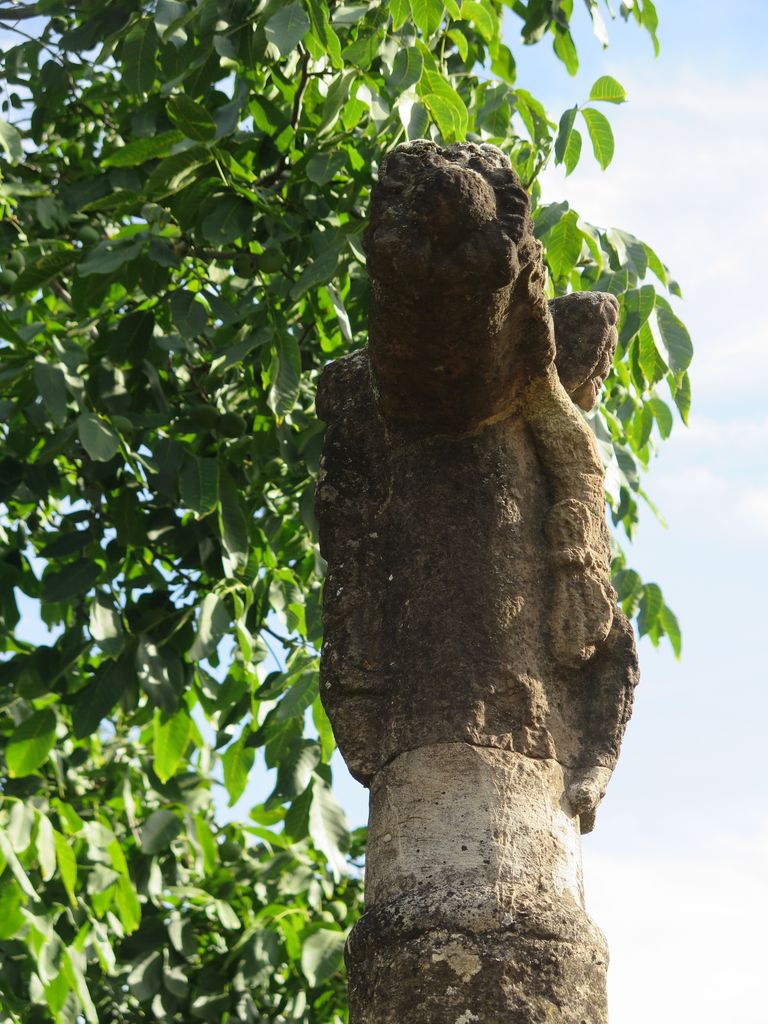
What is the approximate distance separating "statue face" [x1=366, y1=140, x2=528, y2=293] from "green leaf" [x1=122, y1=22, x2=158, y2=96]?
7.15 feet

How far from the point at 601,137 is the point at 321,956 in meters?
2.76

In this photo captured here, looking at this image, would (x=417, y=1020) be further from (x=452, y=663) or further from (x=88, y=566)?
(x=88, y=566)

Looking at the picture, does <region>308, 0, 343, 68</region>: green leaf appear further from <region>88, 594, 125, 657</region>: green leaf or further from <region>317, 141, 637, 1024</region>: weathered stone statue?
<region>88, 594, 125, 657</region>: green leaf

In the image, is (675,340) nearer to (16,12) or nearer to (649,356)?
(649,356)

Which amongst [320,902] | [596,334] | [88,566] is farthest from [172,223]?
[320,902]

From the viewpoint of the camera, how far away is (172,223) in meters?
4.74

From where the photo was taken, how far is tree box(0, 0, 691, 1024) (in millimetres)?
4277

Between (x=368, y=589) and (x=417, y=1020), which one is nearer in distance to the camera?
(x=417, y=1020)

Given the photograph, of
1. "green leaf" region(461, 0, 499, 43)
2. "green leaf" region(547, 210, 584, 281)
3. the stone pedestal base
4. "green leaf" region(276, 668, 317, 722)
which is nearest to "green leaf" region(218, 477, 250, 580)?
"green leaf" region(276, 668, 317, 722)

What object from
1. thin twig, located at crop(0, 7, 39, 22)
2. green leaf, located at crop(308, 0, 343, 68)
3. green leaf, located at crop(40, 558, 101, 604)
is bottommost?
green leaf, located at crop(40, 558, 101, 604)

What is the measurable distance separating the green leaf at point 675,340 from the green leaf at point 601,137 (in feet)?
1.65

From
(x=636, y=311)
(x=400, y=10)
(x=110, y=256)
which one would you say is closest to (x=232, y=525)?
(x=110, y=256)

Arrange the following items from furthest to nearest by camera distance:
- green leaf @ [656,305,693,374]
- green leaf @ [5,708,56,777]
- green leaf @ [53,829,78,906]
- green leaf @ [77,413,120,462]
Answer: green leaf @ [5,708,56,777], green leaf @ [53,829,78,906], green leaf @ [656,305,693,374], green leaf @ [77,413,120,462]

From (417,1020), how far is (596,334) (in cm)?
147
